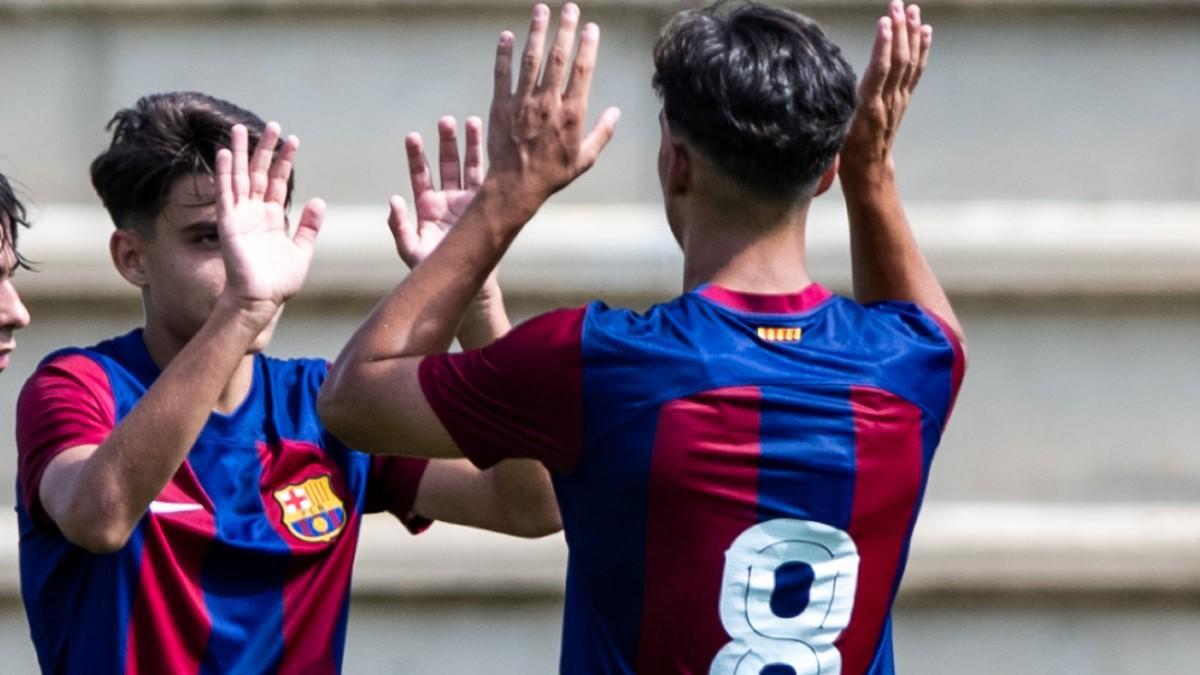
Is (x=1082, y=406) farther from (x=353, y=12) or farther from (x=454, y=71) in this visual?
(x=353, y=12)

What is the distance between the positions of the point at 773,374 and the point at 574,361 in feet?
0.82

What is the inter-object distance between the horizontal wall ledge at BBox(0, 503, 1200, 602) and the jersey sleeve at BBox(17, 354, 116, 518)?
4.63 ft

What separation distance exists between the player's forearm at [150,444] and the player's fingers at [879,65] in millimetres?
895

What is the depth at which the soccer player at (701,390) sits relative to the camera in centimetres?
225

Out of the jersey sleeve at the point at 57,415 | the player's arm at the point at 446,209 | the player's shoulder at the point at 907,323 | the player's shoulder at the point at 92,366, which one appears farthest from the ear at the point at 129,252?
the player's shoulder at the point at 907,323

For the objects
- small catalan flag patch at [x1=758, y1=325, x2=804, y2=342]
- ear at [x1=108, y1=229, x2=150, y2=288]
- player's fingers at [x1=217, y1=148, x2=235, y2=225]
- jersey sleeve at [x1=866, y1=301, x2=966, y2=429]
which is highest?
player's fingers at [x1=217, y1=148, x2=235, y2=225]

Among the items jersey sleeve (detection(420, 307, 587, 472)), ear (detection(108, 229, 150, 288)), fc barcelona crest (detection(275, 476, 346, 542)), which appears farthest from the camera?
ear (detection(108, 229, 150, 288))

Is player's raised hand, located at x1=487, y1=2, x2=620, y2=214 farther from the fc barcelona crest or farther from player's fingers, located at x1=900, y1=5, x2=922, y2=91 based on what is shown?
the fc barcelona crest

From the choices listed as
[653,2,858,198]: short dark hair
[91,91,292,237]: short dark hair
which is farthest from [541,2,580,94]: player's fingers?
[91,91,292,237]: short dark hair

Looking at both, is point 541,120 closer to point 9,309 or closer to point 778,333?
point 778,333

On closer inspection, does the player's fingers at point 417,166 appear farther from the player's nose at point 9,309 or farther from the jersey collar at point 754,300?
the player's nose at point 9,309

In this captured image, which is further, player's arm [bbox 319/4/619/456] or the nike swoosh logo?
the nike swoosh logo

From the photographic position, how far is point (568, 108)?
2.28 meters

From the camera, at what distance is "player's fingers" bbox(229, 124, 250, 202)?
100 inches
